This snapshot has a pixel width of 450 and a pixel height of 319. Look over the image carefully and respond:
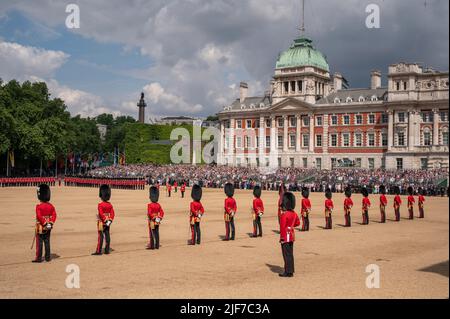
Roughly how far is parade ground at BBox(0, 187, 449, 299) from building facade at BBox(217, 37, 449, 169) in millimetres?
A: 53703

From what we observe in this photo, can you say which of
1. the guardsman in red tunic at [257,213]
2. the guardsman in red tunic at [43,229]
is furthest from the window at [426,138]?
the guardsman in red tunic at [43,229]

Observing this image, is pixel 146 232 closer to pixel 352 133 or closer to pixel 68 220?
pixel 68 220

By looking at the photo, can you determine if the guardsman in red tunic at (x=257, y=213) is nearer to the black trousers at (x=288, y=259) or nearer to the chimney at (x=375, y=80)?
the black trousers at (x=288, y=259)

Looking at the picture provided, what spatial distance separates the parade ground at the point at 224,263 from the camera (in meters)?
11.9

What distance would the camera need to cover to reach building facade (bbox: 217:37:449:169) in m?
76.6

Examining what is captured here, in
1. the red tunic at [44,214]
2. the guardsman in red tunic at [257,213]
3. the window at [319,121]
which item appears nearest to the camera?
the red tunic at [44,214]

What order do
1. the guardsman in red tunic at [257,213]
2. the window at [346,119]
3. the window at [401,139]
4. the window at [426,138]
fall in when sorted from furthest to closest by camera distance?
the window at [346,119]
the window at [401,139]
the window at [426,138]
the guardsman in red tunic at [257,213]

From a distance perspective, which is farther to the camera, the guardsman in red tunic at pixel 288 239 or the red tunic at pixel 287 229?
the red tunic at pixel 287 229

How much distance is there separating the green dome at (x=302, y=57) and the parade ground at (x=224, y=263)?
68.1m

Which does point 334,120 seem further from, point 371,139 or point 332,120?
point 371,139

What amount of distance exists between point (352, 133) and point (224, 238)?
6741 cm

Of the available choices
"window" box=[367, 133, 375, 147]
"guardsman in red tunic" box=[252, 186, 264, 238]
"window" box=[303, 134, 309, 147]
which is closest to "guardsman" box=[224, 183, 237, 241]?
"guardsman in red tunic" box=[252, 186, 264, 238]

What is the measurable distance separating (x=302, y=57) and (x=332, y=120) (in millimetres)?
12373
